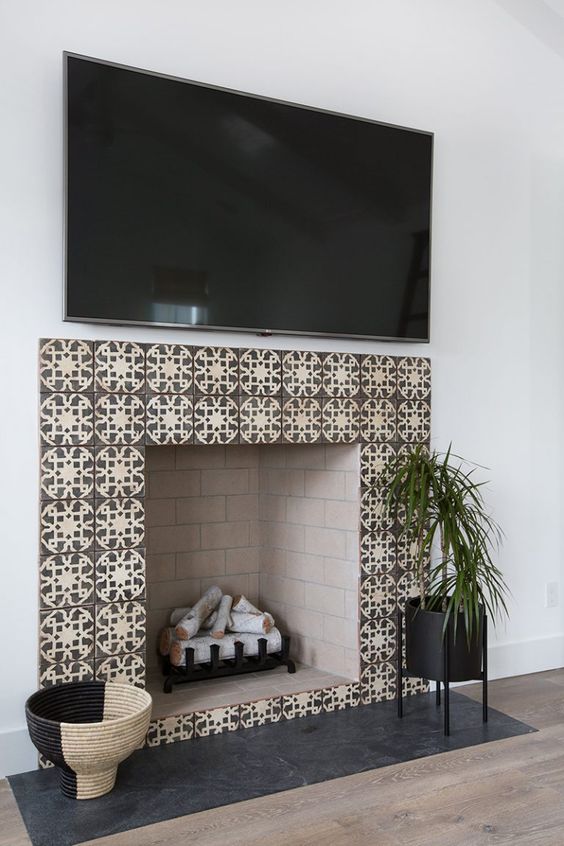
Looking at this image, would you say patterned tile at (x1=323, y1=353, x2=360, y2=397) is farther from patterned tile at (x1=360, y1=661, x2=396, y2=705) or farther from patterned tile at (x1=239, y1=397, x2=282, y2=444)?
patterned tile at (x1=360, y1=661, x2=396, y2=705)

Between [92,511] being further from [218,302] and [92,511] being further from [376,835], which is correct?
[376,835]

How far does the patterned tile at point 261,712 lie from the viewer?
2961mm

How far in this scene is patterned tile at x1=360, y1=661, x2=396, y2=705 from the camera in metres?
3.24

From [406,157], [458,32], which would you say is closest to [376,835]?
[406,157]

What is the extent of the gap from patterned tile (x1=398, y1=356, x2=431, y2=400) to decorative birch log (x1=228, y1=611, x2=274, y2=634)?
1.07 metres

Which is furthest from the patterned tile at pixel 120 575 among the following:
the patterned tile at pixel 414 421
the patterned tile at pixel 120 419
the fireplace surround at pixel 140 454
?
the patterned tile at pixel 414 421

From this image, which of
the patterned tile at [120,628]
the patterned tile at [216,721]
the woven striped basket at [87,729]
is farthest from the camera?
the patterned tile at [216,721]

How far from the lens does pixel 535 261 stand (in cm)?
378

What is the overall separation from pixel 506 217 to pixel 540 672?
2047 millimetres

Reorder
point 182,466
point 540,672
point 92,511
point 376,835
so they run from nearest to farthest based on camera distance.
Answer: point 376,835 → point 92,511 → point 182,466 → point 540,672

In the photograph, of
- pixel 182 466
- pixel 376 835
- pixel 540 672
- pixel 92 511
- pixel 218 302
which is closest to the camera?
pixel 376 835

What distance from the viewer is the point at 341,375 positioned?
10.5 feet

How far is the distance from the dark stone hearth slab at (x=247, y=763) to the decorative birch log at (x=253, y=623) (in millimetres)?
442

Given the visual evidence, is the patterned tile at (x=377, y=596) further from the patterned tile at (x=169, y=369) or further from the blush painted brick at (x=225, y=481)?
the patterned tile at (x=169, y=369)
